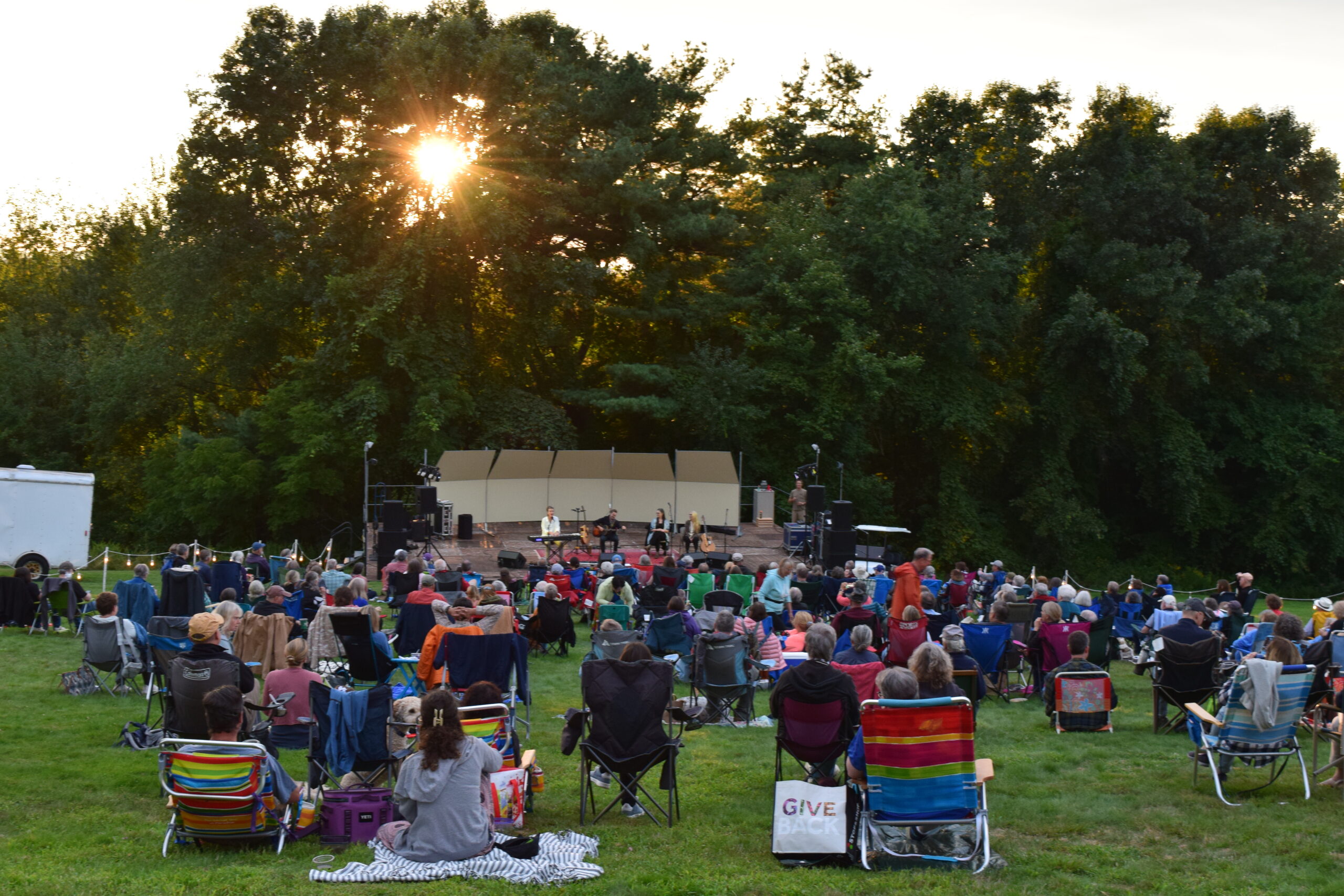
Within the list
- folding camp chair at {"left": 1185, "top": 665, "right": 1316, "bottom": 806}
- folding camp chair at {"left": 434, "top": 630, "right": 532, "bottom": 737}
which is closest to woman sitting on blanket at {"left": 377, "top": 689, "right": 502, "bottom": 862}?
folding camp chair at {"left": 434, "top": 630, "right": 532, "bottom": 737}

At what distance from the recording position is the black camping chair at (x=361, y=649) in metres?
8.58

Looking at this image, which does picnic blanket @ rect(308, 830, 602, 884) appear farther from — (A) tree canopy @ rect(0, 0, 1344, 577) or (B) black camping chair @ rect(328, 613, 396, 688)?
(A) tree canopy @ rect(0, 0, 1344, 577)

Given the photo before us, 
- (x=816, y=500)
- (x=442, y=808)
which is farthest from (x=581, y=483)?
(x=442, y=808)

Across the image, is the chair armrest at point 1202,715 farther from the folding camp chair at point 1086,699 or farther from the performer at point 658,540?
the performer at point 658,540

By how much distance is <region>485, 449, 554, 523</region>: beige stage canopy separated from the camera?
22.6 meters

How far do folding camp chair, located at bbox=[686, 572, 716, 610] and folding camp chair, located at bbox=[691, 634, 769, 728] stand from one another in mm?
3873

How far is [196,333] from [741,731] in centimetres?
2506

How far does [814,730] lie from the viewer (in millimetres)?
6035

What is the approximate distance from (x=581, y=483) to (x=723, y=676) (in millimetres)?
15198

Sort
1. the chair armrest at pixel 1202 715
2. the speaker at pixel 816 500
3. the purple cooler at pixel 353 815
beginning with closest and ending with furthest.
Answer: the purple cooler at pixel 353 815
the chair armrest at pixel 1202 715
the speaker at pixel 816 500

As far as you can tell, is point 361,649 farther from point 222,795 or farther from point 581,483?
point 581,483

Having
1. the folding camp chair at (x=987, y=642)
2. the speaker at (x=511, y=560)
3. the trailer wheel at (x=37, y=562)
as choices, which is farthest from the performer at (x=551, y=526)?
the folding camp chair at (x=987, y=642)

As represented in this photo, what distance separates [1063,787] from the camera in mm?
6602

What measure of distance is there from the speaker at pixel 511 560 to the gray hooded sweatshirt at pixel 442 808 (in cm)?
1146
